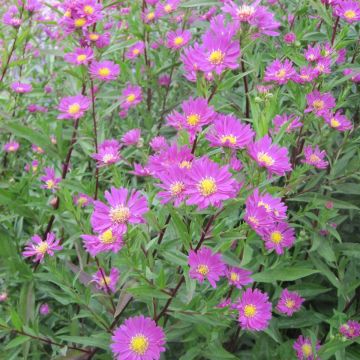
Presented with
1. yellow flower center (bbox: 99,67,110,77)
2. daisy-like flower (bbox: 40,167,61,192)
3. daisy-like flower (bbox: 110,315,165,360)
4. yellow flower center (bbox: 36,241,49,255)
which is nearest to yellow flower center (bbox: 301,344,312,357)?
daisy-like flower (bbox: 110,315,165,360)

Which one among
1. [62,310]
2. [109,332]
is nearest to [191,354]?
[109,332]

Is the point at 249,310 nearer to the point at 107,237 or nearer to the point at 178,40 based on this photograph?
the point at 107,237

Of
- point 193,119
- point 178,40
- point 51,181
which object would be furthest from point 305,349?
point 178,40

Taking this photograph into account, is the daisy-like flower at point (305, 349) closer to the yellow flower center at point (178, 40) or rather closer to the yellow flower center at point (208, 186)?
the yellow flower center at point (208, 186)

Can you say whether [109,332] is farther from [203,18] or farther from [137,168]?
[203,18]

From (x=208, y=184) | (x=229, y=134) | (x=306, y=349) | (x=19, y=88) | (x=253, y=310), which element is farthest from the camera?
(x=19, y=88)

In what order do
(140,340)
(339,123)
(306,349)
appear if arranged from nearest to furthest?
(140,340)
(306,349)
(339,123)
